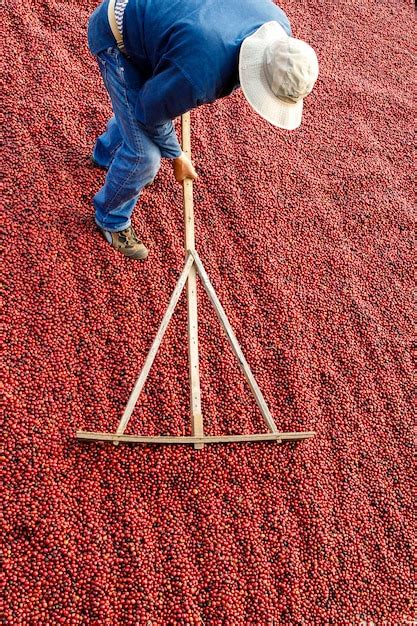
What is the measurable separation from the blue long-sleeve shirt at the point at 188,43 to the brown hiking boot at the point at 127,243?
82 cm

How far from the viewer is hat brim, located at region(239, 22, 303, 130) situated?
1653mm

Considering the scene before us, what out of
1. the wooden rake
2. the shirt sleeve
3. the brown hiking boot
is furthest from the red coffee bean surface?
the shirt sleeve

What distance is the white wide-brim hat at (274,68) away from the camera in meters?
1.62

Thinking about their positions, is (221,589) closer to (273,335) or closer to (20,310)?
(273,335)

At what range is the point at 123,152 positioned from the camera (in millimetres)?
2307

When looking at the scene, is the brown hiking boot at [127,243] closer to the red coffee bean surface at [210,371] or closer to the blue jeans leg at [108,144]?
the red coffee bean surface at [210,371]

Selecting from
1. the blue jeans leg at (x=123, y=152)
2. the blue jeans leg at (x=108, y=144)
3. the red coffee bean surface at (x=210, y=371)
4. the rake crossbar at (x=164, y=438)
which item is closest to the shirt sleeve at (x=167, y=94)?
the blue jeans leg at (x=123, y=152)

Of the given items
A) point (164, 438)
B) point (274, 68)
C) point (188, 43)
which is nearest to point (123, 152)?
point (188, 43)

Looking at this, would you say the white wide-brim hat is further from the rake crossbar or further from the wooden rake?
the rake crossbar

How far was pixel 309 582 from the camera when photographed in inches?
84.4

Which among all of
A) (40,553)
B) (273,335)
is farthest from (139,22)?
(40,553)

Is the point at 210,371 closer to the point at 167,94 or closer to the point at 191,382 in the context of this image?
the point at 191,382

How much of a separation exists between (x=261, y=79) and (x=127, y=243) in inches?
48.1

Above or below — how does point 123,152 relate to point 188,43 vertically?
below
